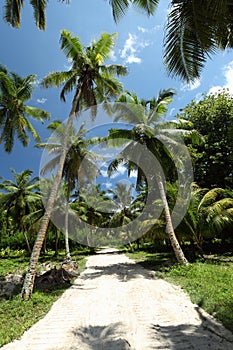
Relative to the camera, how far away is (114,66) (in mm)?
12945

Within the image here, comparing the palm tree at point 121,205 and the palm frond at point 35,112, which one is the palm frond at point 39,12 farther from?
the palm tree at point 121,205

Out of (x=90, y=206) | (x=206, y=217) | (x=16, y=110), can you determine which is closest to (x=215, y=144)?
(x=206, y=217)

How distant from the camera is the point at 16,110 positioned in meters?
15.7

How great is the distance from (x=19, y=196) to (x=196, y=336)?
83.9ft

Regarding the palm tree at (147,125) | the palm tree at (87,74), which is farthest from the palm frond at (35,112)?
the palm tree at (147,125)

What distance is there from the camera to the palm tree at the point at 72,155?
59.8 ft

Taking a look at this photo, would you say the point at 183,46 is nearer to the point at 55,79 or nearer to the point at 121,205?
the point at 55,79

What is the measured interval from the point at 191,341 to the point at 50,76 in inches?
470

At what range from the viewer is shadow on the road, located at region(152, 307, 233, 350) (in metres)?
4.00

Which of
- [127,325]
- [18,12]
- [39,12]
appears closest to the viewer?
[127,325]

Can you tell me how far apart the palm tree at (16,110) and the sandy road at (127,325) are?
12.1 meters

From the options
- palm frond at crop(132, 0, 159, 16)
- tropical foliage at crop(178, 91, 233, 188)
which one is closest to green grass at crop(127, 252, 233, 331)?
palm frond at crop(132, 0, 159, 16)

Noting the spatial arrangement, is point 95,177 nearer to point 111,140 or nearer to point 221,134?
point 111,140

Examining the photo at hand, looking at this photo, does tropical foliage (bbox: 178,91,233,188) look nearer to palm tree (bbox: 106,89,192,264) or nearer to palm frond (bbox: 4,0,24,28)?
palm tree (bbox: 106,89,192,264)
